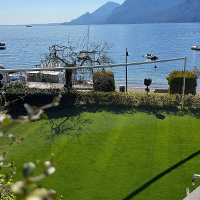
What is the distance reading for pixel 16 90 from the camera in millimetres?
9688

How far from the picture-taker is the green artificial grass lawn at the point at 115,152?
5.45 m

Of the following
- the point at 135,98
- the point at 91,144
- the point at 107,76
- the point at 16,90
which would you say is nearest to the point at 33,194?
the point at 91,144

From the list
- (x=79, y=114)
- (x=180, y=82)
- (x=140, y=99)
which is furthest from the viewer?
(x=180, y=82)

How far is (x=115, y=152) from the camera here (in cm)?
677

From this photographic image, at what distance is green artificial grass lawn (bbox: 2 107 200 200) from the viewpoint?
17.9 feet

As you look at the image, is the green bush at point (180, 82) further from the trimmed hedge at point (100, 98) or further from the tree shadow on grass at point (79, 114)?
the tree shadow on grass at point (79, 114)

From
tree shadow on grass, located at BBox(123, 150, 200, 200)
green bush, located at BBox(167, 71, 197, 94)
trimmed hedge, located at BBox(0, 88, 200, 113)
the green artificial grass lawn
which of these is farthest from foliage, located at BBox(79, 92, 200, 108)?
tree shadow on grass, located at BBox(123, 150, 200, 200)

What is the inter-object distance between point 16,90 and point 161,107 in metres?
5.04

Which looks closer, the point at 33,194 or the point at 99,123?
the point at 33,194

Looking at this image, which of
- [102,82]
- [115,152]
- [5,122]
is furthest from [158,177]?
[102,82]

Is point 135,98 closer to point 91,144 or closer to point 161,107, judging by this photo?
point 161,107

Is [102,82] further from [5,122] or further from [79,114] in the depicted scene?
[5,122]

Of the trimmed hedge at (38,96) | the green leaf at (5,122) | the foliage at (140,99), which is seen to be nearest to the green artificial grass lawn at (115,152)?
the trimmed hedge at (38,96)

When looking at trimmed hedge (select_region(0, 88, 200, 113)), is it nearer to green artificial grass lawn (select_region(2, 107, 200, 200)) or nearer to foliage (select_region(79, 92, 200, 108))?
foliage (select_region(79, 92, 200, 108))
